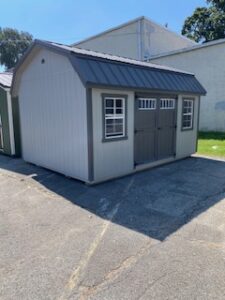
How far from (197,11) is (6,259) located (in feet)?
100

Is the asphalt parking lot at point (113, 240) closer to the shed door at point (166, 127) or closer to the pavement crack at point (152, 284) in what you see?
the pavement crack at point (152, 284)

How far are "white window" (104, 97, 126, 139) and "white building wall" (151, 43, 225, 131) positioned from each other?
9402mm

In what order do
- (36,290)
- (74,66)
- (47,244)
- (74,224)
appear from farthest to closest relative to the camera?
(74,66) < (74,224) < (47,244) < (36,290)

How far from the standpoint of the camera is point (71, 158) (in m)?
6.20

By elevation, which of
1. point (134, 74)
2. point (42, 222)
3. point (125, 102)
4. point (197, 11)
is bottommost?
point (42, 222)

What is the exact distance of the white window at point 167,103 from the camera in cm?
736

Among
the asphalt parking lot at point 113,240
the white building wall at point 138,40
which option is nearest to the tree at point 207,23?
the white building wall at point 138,40

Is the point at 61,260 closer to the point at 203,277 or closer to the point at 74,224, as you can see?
the point at 74,224

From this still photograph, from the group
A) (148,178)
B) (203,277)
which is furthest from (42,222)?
(148,178)

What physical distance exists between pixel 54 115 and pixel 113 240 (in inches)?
165

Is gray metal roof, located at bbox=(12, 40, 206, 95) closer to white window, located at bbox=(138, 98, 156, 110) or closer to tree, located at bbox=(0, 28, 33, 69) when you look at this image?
white window, located at bbox=(138, 98, 156, 110)

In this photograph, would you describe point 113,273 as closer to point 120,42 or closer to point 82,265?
point 82,265

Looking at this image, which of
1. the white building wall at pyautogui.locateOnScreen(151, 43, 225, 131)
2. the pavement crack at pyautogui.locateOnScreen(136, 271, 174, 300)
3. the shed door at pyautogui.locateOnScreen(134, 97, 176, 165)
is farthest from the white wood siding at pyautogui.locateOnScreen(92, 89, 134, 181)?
the white building wall at pyautogui.locateOnScreen(151, 43, 225, 131)

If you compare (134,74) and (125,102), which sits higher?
(134,74)
